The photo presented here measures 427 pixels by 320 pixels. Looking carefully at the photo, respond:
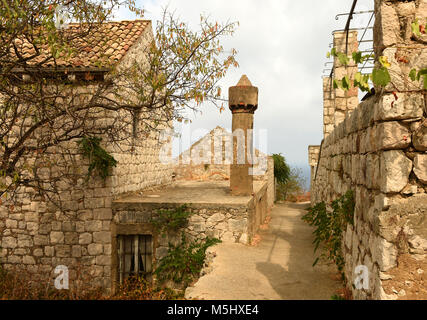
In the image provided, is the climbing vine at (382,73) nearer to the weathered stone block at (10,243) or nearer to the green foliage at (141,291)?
the green foliage at (141,291)

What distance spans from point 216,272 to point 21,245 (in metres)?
5.26

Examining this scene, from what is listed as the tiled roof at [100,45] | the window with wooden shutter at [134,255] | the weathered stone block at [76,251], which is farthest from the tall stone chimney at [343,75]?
the weathered stone block at [76,251]

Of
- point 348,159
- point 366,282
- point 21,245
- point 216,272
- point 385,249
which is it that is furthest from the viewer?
point 21,245

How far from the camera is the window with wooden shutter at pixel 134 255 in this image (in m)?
7.85

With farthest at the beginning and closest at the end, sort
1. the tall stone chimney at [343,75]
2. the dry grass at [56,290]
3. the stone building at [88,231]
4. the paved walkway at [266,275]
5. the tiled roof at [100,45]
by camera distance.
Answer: the tall stone chimney at [343,75], the stone building at [88,231], the dry grass at [56,290], the tiled roof at [100,45], the paved walkway at [266,275]

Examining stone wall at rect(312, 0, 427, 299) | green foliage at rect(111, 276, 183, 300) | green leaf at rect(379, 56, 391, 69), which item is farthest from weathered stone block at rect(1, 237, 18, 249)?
green leaf at rect(379, 56, 391, 69)

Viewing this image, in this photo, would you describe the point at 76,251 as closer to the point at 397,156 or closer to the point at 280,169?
the point at 397,156

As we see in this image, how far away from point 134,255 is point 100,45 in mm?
5261

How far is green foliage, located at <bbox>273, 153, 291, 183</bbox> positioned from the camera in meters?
21.0

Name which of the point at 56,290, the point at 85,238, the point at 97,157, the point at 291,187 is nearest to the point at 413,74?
the point at 97,157

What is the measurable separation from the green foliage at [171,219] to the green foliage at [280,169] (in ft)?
46.7

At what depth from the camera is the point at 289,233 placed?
8.96m
